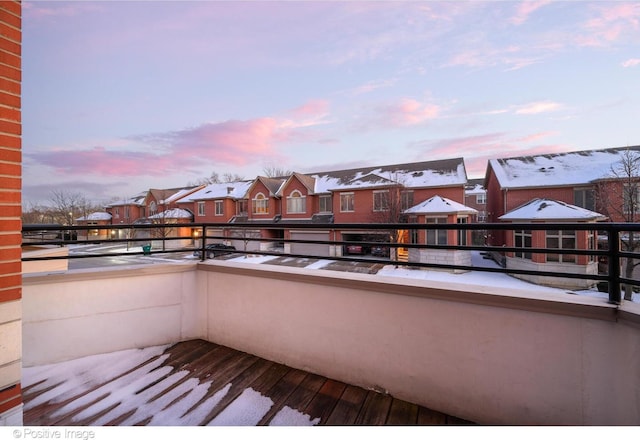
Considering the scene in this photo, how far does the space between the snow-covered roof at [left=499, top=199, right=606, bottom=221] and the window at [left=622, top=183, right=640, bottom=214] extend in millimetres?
838

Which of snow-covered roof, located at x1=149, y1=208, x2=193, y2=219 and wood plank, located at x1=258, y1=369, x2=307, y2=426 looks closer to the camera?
wood plank, located at x1=258, y1=369, x2=307, y2=426

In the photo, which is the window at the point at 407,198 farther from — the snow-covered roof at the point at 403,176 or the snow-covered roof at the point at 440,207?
the snow-covered roof at the point at 440,207

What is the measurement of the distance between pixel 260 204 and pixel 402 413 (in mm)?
19675

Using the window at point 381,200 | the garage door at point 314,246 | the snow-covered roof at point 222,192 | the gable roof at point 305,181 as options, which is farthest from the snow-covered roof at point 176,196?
the window at point 381,200

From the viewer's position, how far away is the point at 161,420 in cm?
157

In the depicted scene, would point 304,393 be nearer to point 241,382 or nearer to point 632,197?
point 241,382

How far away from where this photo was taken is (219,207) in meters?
22.1

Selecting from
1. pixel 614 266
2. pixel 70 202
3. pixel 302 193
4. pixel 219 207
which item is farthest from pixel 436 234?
pixel 70 202

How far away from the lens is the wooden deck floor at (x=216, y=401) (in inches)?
61.9

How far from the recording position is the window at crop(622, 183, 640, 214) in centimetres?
990

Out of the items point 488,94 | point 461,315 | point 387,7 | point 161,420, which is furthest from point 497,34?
point 161,420

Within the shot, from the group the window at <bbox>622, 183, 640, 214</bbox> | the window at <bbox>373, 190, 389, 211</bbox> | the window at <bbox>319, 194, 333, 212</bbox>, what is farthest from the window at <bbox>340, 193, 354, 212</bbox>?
the window at <bbox>622, 183, 640, 214</bbox>

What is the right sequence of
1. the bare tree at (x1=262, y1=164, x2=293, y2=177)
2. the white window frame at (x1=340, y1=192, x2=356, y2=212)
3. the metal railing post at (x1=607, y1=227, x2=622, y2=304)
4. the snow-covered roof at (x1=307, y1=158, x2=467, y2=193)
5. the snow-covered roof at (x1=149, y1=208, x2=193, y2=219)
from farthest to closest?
1. the bare tree at (x1=262, y1=164, x2=293, y2=177)
2. the snow-covered roof at (x1=149, y1=208, x2=193, y2=219)
3. the white window frame at (x1=340, y1=192, x2=356, y2=212)
4. the snow-covered roof at (x1=307, y1=158, x2=467, y2=193)
5. the metal railing post at (x1=607, y1=227, x2=622, y2=304)

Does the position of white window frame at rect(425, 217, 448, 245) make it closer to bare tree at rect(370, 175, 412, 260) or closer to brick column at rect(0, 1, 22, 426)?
bare tree at rect(370, 175, 412, 260)
